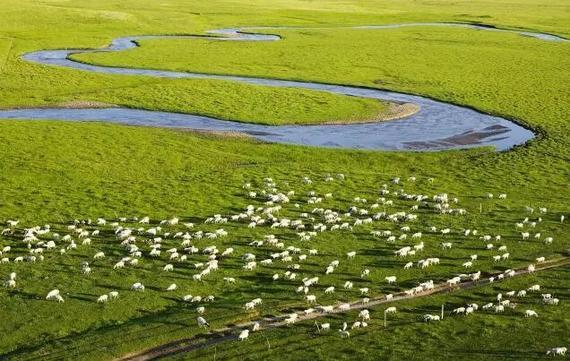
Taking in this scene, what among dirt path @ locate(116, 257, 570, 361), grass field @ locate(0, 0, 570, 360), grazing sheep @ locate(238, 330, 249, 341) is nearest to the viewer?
dirt path @ locate(116, 257, 570, 361)

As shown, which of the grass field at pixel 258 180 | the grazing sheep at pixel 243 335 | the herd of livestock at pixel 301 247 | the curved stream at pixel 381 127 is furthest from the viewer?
the curved stream at pixel 381 127

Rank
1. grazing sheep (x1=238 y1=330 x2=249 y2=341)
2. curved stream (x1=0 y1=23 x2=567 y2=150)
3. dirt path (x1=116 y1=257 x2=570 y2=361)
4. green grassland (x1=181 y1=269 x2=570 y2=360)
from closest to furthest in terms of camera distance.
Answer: green grassland (x1=181 y1=269 x2=570 y2=360), dirt path (x1=116 y1=257 x2=570 y2=361), grazing sheep (x1=238 y1=330 x2=249 y2=341), curved stream (x1=0 y1=23 x2=567 y2=150)

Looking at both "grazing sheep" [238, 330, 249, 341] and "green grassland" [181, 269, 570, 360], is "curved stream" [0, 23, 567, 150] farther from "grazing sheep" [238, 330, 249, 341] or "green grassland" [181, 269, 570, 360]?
"grazing sheep" [238, 330, 249, 341]

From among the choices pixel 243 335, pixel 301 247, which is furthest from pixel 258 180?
pixel 243 335

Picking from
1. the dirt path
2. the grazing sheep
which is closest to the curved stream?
the dirt path

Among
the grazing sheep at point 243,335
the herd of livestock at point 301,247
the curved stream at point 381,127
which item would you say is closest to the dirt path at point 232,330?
the herd of livestock at point 301,247

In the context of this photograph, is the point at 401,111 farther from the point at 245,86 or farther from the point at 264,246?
the point at 264,246

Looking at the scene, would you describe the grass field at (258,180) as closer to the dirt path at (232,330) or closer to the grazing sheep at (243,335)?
the dirt path at (232,330)

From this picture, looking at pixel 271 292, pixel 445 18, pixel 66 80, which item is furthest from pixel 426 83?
pixel 445 18
